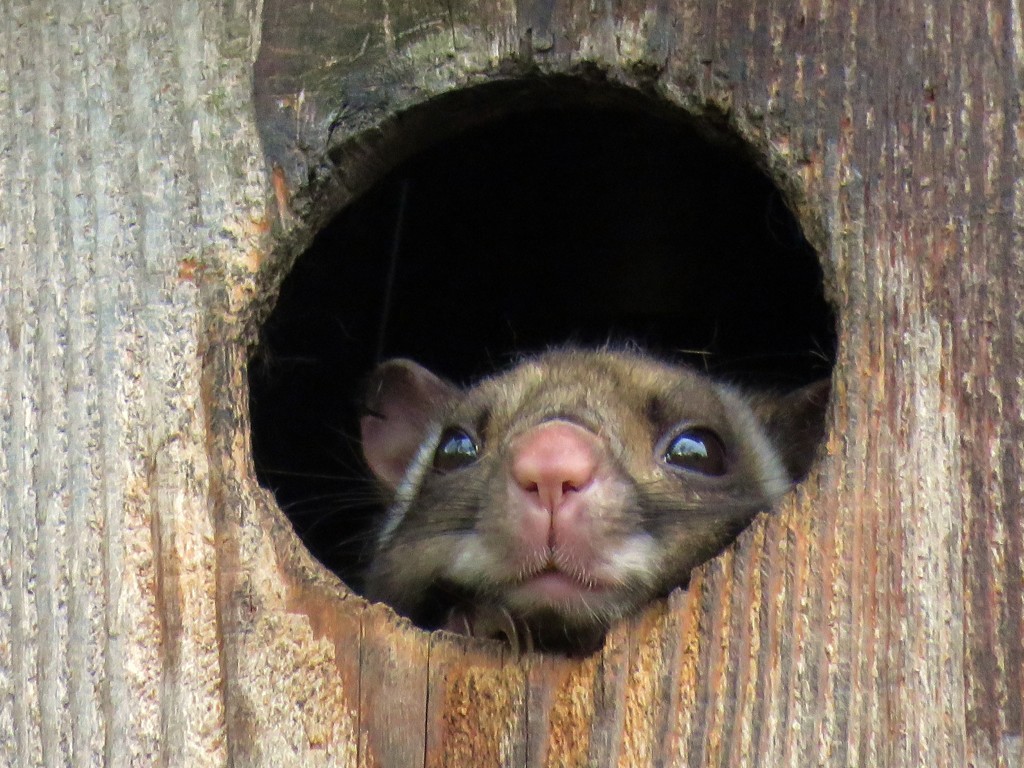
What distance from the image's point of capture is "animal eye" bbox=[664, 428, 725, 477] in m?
3.56

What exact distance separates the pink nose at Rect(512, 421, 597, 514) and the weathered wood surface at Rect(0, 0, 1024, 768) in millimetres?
495

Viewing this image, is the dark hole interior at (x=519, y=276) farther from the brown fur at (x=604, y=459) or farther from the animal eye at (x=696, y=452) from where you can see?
the animal eye at (x=696, y=452)

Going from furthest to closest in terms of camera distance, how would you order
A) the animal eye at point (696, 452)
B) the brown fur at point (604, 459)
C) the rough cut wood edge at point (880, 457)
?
1. the animal eye at point (696, 452)
2. the brown fur at point (604, 459)
3. the rough cut wood edge at point (880, 457)

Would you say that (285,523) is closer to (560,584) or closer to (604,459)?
(560,584)

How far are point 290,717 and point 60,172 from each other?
3.51 feet

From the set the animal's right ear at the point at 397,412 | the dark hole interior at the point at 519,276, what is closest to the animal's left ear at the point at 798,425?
the dark hole interior at the point at 519,276

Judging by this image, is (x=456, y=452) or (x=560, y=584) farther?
(x=456, y=452)

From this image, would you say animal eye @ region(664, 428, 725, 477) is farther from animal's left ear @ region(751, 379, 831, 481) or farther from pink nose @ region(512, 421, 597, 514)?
pink nose @ region(512, 421, 597, 514)

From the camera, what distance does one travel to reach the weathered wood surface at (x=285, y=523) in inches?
89.4

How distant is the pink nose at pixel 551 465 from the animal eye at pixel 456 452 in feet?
2.61

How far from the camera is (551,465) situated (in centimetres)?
290

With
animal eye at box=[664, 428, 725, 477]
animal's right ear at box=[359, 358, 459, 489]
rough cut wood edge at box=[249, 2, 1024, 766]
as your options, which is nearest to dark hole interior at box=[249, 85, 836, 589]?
animal's right ear at box=[359, 358, 459, 489]

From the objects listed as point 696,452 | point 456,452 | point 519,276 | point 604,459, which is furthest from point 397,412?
point 604,459

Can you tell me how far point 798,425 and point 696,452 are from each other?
449 millimetres
